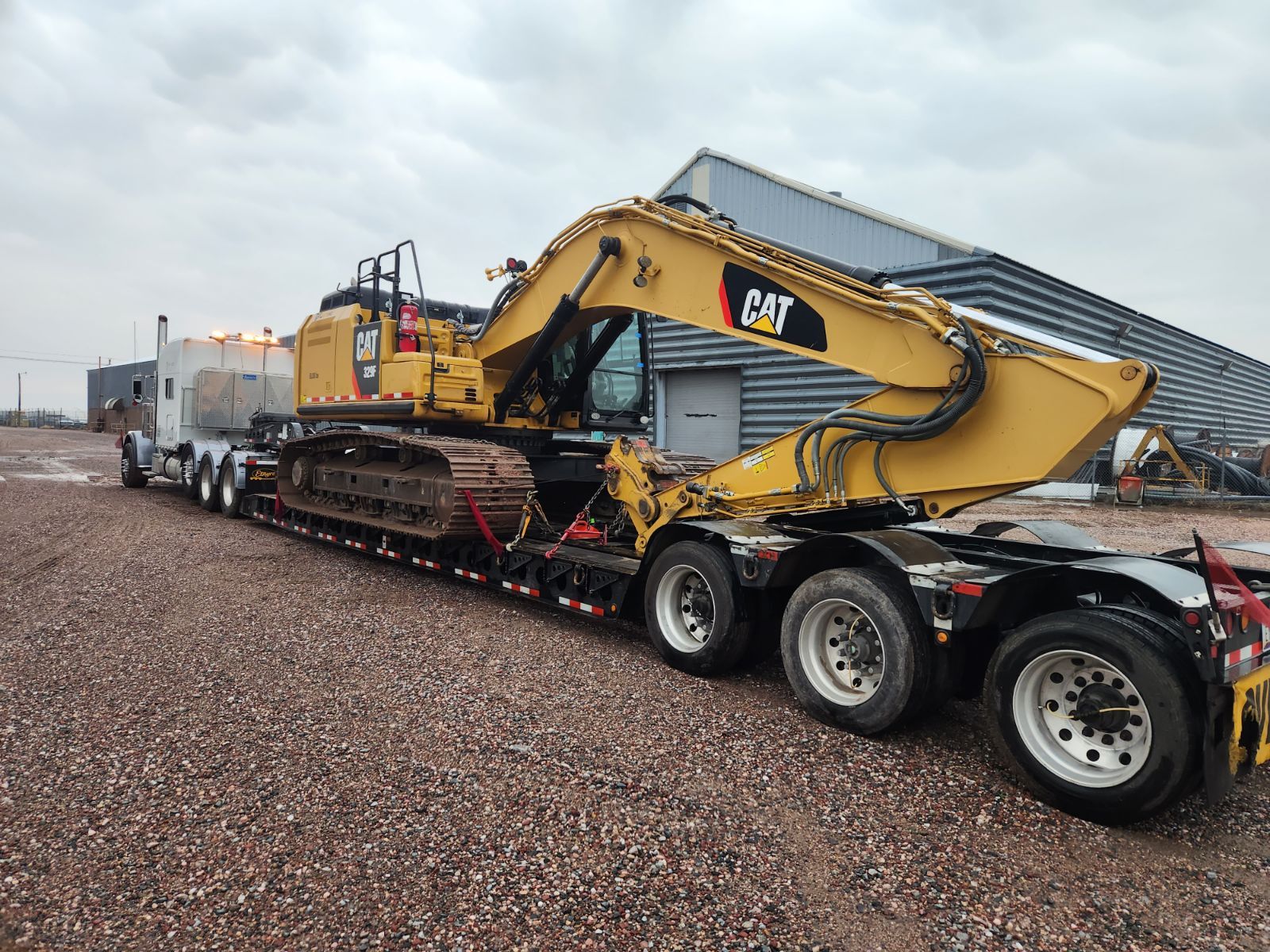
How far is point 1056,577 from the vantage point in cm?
348

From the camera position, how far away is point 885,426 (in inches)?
178

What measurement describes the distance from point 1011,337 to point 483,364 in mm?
4937

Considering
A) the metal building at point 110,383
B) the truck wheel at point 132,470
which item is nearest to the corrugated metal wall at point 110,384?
the metal building at point 110,383

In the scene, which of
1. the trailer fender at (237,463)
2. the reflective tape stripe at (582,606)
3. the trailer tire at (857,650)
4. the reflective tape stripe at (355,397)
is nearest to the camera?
the trailer tire at (857,650)

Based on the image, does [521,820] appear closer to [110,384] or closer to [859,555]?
[859,555]

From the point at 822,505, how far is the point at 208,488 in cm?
1131

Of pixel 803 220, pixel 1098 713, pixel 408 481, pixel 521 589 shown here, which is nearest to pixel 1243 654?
pixel 1098 713

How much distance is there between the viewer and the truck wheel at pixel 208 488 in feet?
41.1

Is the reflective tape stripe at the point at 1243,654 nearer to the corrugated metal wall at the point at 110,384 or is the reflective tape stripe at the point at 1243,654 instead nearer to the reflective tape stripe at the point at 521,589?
the reflective tape stripe at the point at 521,589

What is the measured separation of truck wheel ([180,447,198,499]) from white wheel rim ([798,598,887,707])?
12325mm

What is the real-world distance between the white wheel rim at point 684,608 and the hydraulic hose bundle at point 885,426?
91cm

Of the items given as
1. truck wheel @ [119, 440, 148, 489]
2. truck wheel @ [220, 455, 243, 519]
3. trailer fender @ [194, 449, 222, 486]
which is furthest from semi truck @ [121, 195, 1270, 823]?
truck wheel @ [119, 440, 148, 489]

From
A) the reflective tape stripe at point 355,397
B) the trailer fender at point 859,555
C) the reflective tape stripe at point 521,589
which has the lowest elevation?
the reflective tape stripe at point 521,589

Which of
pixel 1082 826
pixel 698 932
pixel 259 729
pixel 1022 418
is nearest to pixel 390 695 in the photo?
pixel 259 729
